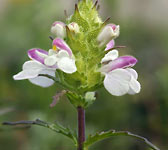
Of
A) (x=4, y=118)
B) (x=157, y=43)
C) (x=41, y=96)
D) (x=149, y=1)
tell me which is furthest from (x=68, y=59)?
(x=149, y=1)

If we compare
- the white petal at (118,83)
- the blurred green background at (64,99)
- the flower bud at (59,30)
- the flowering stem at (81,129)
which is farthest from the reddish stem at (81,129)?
the blurred green background at (64,99)

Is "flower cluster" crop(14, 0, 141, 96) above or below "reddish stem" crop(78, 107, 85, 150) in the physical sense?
above

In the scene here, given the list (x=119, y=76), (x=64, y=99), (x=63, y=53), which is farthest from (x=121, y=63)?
(x=64, y=99)

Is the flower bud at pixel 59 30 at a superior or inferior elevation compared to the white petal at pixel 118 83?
superior

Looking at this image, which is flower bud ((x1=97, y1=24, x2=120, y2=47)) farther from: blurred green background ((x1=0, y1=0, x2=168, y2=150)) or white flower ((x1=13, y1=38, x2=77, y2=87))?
blurred green background ((x1=0, y1=0, x2=168, y2=150))

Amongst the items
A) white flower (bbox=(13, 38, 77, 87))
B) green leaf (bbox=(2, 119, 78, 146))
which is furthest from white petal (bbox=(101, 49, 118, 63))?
green leaf (bbox=(2, 119, 78, 146))

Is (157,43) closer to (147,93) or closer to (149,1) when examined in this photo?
(147,93)

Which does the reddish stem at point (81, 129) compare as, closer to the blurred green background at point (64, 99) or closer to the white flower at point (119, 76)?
the white flower at point (119, 76)
